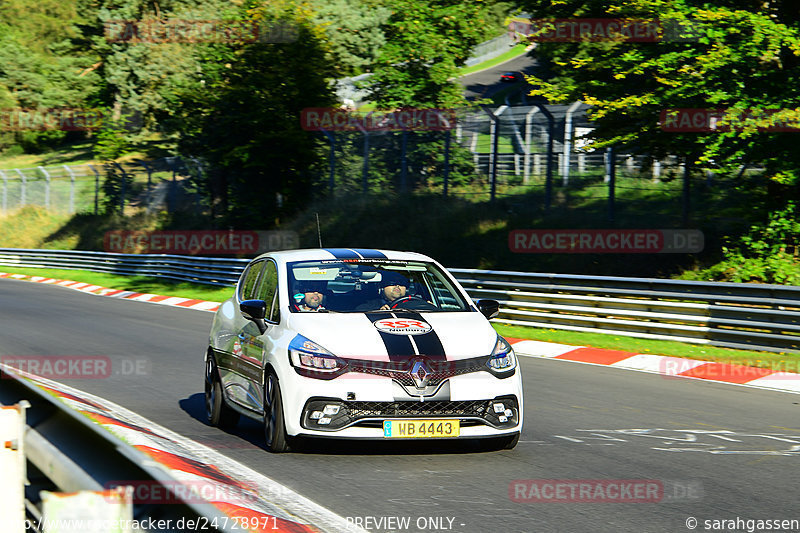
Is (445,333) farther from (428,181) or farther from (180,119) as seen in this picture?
(180,119)

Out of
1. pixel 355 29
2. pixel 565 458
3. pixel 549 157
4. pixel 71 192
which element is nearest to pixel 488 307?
pixel 565 458

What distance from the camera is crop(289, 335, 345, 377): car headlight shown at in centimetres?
757

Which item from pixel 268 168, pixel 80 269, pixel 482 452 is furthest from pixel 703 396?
pixel 80 269

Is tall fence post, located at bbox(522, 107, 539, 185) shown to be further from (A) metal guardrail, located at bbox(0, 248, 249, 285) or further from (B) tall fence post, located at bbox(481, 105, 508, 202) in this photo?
(A) metal guardrail, located at bbox(0, 248, 249, 285)

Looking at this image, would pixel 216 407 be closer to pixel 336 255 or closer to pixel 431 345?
pixel 336 255

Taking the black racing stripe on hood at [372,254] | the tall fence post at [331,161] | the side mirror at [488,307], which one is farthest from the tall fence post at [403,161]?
the side mirror at [488,307]

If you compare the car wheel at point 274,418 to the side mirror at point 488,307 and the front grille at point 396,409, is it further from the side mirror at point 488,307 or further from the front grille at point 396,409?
the side mirror at point 488,307

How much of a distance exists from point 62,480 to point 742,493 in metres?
4.70

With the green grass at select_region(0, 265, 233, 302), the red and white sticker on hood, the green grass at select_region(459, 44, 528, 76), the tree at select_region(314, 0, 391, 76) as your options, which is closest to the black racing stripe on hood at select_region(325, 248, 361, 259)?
the red and white sticker on hood

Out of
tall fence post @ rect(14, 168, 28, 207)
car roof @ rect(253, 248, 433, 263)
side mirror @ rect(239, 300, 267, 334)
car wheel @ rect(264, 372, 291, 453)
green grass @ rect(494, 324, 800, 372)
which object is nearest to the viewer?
car wheel @ rect(264, 372, 291, 453)

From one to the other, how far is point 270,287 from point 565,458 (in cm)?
293

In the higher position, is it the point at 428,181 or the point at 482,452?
the point at 428,181

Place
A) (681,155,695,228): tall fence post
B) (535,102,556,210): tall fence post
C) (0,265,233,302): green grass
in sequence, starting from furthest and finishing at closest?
(0,265,233,302): green grass < (535,102,556,210): tall fence post < (681,155,695,228): tall fence post

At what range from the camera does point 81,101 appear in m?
85.0
